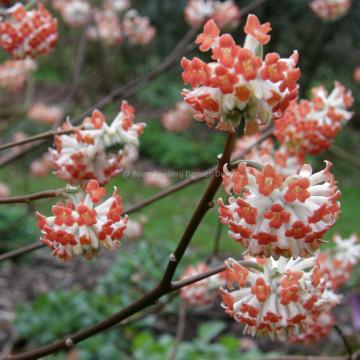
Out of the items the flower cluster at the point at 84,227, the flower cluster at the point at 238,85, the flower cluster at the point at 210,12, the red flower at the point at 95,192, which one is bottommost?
the flower cluster at the point at 210,12

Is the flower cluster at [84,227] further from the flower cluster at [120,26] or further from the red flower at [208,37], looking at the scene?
the flower cluster at [120,26]

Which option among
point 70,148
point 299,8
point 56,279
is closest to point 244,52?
point 70,148

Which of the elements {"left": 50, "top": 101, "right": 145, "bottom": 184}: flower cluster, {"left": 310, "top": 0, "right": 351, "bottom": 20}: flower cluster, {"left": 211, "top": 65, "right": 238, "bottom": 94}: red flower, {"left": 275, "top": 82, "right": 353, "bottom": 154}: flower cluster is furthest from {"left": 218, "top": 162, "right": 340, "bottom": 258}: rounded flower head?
{"left": 310, "top": 0, "right": 351, "bottom": 20}: flower cluster

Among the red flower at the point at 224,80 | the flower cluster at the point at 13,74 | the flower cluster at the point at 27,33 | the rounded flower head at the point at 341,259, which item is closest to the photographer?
the red flower at the point at 224,80

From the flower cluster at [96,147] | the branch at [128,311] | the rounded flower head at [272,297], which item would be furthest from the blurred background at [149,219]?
the rounded flower head at [272,297]

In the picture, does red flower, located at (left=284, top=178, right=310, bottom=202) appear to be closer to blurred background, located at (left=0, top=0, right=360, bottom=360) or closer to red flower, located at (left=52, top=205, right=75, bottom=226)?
red flower, located at (left=52, top=205, right=75, bottom=226)

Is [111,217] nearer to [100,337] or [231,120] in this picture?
[231,120]
